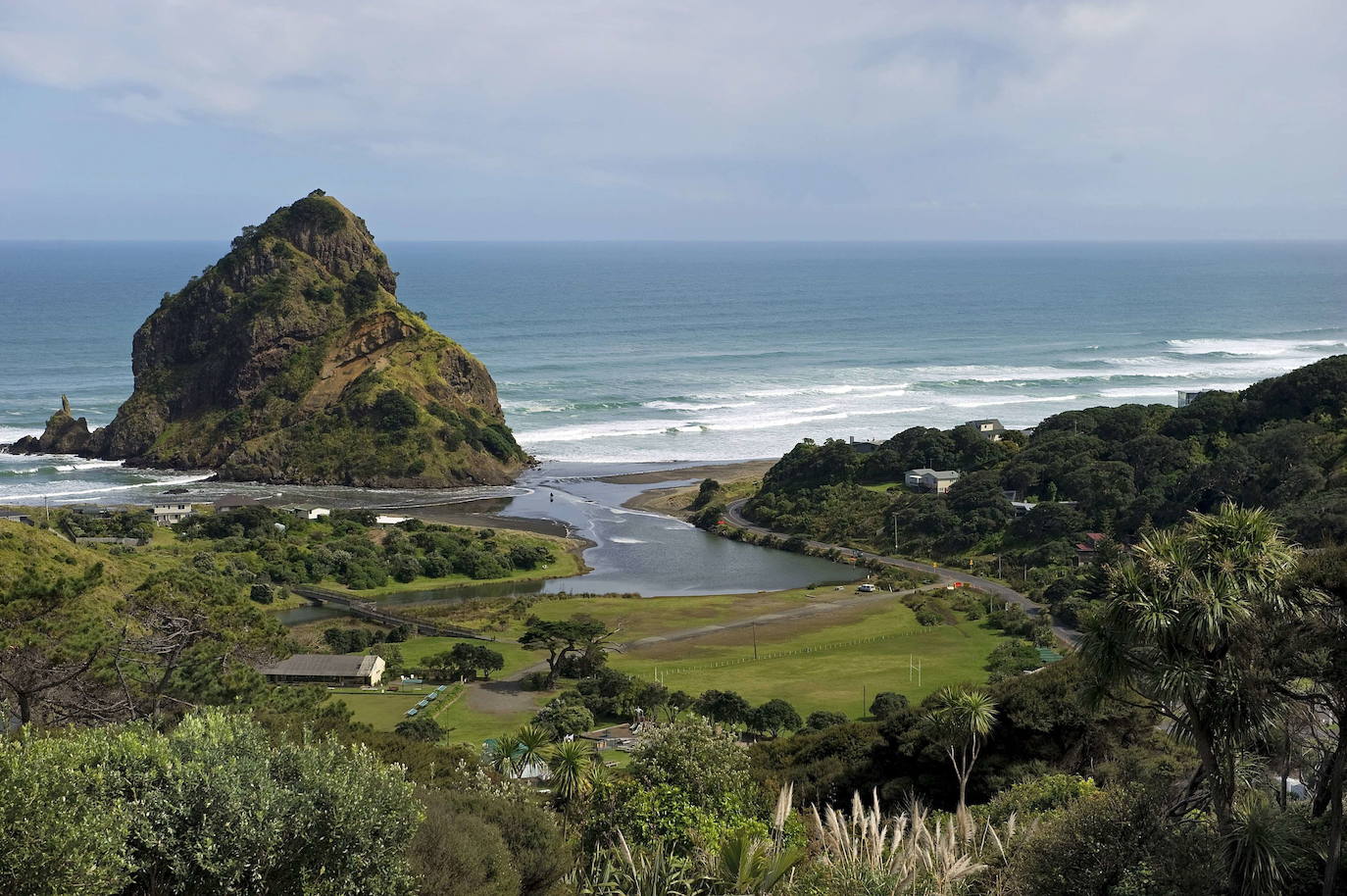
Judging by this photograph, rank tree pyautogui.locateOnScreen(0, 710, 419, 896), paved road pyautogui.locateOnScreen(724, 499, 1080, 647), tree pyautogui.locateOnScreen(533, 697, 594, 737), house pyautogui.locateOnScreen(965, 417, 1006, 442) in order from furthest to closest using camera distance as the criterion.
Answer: house pyautogui.locateOnScreen(965, 417, 1006, 442) < paved road pyautogui.locateOnScreen(724, 499, 1080, 647) < tree pyautogui.locateOnScreen(533, 697, 594, 737) < tree pyautogui.locateOnScreen(0, 710, 419, 896)

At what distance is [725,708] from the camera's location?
3597cm

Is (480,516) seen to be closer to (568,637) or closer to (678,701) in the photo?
(568,637)

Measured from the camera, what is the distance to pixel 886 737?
26.8m

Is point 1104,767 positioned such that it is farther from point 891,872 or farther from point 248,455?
point 248,455

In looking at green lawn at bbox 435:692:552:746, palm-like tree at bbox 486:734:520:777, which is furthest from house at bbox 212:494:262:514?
palm-like tree at bbox 486:734:520:777

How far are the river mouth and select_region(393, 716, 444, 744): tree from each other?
64.7ft

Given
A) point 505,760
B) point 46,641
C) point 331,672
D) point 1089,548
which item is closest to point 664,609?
point 331,672

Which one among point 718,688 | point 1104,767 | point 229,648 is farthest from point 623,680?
point 1104,767

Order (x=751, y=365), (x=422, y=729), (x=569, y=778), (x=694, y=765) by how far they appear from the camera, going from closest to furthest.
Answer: (x=694, y=765) < (x=569, y=778) < (x=422, y=729) < (x=751, y=365)

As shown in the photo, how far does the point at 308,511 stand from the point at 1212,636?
63.9 m

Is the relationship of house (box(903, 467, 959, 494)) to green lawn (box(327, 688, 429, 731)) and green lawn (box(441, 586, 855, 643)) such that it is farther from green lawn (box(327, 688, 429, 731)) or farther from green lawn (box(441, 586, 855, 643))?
green lawn (box(327, 688, 429, 731))

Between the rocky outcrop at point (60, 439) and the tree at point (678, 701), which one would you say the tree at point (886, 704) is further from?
the rocky outcrop at point (60, 439)

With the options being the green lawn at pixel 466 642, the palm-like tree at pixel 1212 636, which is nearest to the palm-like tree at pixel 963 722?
the palm-like tree at pixel 1212 636

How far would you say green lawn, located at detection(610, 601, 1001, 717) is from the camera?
4006cm
